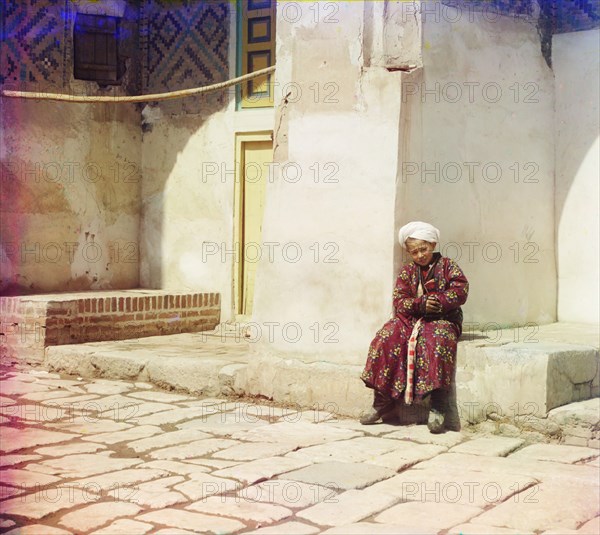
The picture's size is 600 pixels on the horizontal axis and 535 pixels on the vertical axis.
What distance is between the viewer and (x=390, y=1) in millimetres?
6539

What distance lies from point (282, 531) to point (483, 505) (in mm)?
969

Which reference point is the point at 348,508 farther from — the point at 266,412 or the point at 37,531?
the point at 266,412

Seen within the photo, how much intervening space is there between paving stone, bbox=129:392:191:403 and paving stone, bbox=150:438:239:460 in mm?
1394

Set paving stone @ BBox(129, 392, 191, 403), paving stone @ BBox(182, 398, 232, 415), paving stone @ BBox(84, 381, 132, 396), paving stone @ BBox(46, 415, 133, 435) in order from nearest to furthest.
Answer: paving stone @ BBox(46, 415, 133, 435) < paving stone @ BBox(182, 398, 232, 415) < paving stone @ BBox(129, 392, 191, 403) < paving stone @ BBox(84, 381, 132, 396)

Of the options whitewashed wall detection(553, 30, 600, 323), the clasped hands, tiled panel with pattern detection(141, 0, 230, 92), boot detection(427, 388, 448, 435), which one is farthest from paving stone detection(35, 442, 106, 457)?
tiled panel with pattern detection(141, 0, 230, 92)

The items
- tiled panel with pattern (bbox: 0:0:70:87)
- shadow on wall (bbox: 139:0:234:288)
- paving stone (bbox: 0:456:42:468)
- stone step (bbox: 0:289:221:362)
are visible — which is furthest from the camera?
shadow on wall (bbox: 139:0:234:288)

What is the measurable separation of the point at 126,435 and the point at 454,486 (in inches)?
80.3

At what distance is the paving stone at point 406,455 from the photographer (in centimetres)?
517

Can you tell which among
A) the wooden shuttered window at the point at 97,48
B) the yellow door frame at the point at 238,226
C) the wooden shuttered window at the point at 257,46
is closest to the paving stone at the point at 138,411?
the yellow door frame at the point at 238,226

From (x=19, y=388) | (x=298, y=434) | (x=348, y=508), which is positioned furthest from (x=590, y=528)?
(x=19, y=388)

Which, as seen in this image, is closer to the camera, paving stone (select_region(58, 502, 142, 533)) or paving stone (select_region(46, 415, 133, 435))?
paving stone (select_region(58, 502, 142, 533))

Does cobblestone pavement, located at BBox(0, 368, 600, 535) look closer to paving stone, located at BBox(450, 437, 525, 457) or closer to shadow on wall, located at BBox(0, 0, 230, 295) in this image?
paving stone, located at BBox(450, 437, 525, 457)

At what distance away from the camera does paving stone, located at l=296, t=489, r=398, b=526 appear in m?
4.21

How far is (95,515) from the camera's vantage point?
4.20 m
